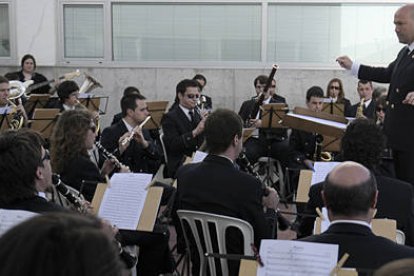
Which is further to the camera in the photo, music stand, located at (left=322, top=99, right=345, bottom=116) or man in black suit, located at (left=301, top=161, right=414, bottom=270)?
music stand, located at (left=322, top=99, right=345, bottom=116)

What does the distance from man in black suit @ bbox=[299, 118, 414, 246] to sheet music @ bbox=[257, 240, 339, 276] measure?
1.09 metres

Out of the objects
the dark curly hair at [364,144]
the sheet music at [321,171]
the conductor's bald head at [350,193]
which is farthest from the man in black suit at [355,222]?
the sheet music at [321,171]

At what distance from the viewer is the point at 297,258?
2.19 meters

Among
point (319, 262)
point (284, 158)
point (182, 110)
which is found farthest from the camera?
point (284, 158)

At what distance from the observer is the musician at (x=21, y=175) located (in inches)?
106

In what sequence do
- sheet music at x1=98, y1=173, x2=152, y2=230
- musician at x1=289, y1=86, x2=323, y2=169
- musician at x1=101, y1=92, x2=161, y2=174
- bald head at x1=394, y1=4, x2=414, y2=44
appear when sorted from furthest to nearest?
musician at x1=289, y1=86, x2=323, y2=169, musician at x1=101, y1=92, x2=161, y2=174, bald head at x1=394, y1=4, x2=414, y2=44, sheet music at x1=98, y1=173, x2=152, y2=230

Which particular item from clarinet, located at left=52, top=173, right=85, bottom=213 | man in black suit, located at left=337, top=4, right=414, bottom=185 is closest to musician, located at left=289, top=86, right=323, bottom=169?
man in black suit, located at left=337, top=4, right=414, bottom=185

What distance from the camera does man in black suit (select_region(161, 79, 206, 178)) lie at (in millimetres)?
5934

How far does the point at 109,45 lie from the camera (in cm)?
1073

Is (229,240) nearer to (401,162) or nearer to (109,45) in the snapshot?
(401,162)

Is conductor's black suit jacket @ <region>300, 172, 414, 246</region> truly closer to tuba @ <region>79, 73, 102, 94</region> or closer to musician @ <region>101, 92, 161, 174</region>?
musician @ <region>101, 92, 161, 174</region>

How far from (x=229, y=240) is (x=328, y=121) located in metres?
1.93

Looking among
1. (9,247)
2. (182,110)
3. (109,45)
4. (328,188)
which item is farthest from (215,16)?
(9,247)

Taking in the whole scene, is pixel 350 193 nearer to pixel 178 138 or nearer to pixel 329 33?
pixel 178 138
